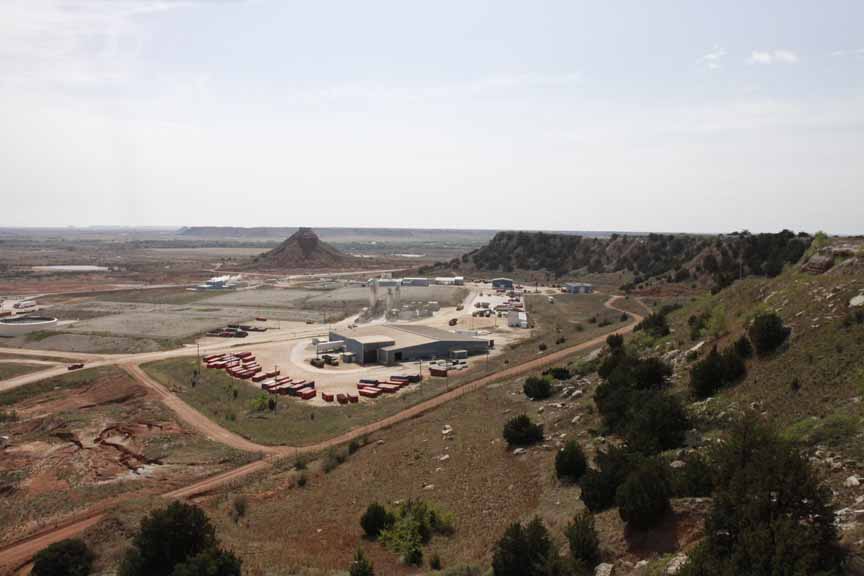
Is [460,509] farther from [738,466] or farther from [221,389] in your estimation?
[221,389]

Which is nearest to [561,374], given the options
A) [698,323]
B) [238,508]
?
[698,323]

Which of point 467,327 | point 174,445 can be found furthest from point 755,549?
point 467,327

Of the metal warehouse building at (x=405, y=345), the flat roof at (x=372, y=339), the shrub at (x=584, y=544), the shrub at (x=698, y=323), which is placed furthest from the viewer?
the flat roof at (x=372, y=339)

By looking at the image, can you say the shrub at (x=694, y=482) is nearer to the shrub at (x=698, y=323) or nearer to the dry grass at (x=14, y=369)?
the shrub at (x=698, y=323)

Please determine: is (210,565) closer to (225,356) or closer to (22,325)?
(225,356)

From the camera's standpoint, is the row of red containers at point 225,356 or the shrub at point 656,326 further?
the row of red containers at point 225,356

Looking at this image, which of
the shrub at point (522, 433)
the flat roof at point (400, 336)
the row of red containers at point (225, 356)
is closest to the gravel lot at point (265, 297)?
the flat roof at point (400, 336)
